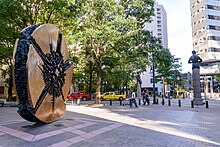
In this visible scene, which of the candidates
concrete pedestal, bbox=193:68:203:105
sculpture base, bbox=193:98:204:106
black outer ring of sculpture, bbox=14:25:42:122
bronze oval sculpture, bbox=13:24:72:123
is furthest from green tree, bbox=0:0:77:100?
sculpture base, bbox=193:98:204:106

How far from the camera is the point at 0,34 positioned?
2050 cm

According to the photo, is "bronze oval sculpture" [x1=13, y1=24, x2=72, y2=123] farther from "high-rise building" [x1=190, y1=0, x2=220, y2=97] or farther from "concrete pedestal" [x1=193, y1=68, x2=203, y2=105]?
"high-rise building" [x1=190, y1=0, x2=220, y2=97]

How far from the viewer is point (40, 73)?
922 centimetres

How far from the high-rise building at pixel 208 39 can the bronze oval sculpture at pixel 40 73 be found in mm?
44631

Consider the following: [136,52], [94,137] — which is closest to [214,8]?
[136,52]

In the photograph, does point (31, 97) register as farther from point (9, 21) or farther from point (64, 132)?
point (9, 21)

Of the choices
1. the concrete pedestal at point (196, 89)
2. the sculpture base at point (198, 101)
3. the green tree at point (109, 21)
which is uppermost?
the green tree at point (109, 21)

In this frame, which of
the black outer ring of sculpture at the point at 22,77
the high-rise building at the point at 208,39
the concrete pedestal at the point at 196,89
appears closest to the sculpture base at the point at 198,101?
the concrete pedestal at the point at 196,89

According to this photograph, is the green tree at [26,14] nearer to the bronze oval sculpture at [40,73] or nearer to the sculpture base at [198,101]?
the bronze oval sculpture at [40,73]

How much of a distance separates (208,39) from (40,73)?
50869mm

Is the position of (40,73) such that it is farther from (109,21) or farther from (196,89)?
(196,89)

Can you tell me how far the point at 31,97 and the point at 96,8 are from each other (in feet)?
44.3

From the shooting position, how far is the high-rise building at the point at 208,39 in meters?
51.0

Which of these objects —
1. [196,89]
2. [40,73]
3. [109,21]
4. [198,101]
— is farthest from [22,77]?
[196,89]
